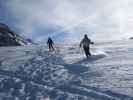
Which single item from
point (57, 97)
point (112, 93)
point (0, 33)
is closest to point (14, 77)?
point (57, 97)

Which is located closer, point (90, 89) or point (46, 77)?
point (90, 89)

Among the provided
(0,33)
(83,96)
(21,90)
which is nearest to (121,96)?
(83,96)

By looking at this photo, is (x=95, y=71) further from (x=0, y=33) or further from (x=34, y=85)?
(x=0, y=33)

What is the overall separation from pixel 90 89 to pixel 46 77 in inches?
165

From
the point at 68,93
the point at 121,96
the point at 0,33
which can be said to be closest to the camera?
the point at 121,96

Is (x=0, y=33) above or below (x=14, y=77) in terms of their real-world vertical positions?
above

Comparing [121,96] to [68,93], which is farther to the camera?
[68,93]

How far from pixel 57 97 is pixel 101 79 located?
361cm

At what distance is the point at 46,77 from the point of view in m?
15.3

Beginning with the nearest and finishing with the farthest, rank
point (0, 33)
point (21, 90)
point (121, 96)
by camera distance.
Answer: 1. point (121, 96)
2. point (21, 90)
3. point (0, 33)

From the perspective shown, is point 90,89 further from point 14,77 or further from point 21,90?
point 14,77

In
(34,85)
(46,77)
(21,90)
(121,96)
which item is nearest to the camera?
(121,96)

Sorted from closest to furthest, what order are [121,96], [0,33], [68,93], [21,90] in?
[121,96] → [68,93] → [21,90] → [0,33]

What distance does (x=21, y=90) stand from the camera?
40.8 ft
